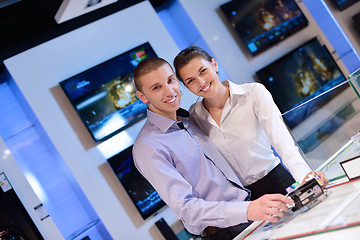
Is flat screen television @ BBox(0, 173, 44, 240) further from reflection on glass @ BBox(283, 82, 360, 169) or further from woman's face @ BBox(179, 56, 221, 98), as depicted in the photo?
reflection on glass @ BBox(283, 82, 360, 169)

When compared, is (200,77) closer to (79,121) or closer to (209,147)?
(209,147)

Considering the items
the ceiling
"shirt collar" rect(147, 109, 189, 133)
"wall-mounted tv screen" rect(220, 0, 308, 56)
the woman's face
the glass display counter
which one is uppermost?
the ceiling

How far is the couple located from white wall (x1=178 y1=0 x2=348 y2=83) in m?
3.07

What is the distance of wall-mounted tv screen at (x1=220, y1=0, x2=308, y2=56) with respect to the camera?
5371 mm

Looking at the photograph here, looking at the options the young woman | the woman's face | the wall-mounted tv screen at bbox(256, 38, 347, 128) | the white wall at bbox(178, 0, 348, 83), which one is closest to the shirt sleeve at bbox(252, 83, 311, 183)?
the young woman

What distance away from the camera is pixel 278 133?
1980mm

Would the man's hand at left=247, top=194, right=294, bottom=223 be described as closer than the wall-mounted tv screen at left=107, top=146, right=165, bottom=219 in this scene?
Yes

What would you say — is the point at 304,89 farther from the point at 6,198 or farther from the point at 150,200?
the point at 6,198

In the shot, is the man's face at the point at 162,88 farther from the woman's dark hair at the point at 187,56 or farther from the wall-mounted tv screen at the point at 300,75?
the wall-mounted tv screen at the point at 300,75

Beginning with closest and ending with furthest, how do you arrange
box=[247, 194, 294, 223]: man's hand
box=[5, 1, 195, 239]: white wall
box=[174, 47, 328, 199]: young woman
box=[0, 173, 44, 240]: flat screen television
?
1. box=[247, 194, 294, 223]: man's hand
2. box=[174, 47, 328, 199]: young woman
3. box=[0, 173, 44, 240]: flat screen television
4. box=[5, 1, 195, 239]: white wall

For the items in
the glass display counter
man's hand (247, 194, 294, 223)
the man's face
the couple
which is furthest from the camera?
the man's face

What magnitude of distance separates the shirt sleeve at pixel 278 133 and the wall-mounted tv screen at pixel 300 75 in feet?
10.8

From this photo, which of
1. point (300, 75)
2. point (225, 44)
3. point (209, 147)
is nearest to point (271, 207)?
point (209, 147)

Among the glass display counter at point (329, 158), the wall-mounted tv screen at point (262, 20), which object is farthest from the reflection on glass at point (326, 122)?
the wall-mounted tv screen at point (262, 20)
